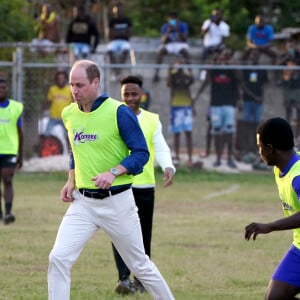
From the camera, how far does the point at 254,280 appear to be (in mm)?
10586

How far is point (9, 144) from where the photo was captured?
15.3m

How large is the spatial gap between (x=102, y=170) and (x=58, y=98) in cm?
1426

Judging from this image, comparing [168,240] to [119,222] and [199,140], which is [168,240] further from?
[199,140]

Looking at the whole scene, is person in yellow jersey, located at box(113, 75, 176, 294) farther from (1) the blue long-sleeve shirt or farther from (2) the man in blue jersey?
(2) the man in blue jersey

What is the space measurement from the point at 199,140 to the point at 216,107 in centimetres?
98

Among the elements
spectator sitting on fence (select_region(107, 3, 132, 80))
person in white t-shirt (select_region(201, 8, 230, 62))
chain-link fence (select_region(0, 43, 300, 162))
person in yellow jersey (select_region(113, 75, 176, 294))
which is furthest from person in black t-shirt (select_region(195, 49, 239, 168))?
person in yellow jersey (select_region(113, 75, 176, 294))

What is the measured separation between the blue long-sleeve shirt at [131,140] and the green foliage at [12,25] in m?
18.2

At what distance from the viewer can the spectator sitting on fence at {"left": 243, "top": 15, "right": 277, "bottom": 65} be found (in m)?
24.1

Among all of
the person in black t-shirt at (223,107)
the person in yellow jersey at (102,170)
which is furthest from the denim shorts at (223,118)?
the person in yellow jersey at (102,170)

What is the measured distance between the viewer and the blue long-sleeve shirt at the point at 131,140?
7.84 m

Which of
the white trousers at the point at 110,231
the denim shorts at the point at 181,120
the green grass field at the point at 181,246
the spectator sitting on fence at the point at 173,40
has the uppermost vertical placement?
the spectator sitting on fence at the point at 173,40

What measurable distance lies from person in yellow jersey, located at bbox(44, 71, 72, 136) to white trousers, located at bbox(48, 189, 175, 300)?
14.0 metres

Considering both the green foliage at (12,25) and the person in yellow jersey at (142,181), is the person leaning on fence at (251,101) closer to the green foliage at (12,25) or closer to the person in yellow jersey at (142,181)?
the green foliage at (12,25)

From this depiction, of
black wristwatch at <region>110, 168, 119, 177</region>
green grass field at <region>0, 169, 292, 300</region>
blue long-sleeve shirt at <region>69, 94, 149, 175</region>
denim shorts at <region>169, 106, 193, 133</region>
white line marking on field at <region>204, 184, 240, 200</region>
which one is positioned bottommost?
white line marking on field at <region>204, 184, 240, 200</region>
